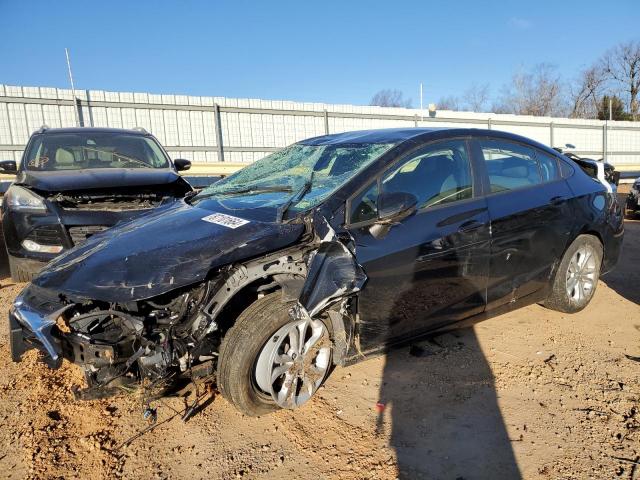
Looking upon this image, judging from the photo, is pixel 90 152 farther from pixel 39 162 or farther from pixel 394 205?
pixel 394 205

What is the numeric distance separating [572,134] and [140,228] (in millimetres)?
23486

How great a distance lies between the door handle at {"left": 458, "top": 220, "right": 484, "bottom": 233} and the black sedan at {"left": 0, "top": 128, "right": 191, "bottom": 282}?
2.79 metres

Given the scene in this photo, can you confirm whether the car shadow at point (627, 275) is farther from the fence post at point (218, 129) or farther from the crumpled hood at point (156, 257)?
the fence post at point (218, 129)

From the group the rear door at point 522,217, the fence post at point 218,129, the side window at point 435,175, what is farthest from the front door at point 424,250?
the fence post at point 218,129

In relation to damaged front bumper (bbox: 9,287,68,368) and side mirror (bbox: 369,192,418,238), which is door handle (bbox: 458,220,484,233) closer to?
side mirror (bbox: 369,192,418,238)

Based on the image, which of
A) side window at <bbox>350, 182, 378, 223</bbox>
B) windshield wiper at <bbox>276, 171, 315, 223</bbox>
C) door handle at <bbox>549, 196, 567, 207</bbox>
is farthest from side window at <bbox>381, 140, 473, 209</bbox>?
door handle at <bbox>549, 196, 567, 207</bbox>

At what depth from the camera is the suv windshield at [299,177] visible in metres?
2.92

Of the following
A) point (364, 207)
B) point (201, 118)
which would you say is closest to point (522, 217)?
point (364, 207)

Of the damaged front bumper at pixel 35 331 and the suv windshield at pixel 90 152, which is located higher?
the suv windshield at pixel 90 152

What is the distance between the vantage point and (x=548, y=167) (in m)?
3.90

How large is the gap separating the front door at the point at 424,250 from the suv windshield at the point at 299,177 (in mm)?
237

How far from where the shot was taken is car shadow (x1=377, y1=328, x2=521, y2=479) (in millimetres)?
2297

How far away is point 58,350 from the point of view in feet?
7.87

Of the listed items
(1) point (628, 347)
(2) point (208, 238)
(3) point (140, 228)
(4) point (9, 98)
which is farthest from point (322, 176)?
(4) point (9, 98)
